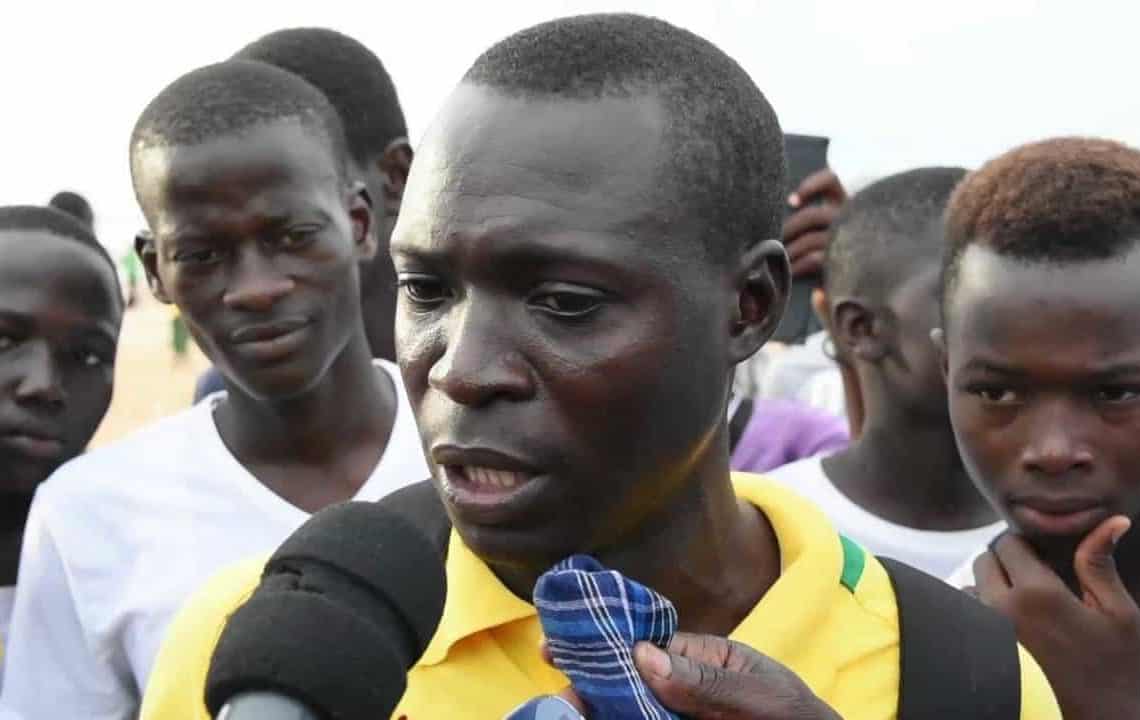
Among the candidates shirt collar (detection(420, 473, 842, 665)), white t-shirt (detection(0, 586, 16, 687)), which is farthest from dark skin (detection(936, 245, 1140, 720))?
white t-shirt (detection(0, 586, 16, 687))

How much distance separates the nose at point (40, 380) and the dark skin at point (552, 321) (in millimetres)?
2040

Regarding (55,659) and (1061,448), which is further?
(55,659)

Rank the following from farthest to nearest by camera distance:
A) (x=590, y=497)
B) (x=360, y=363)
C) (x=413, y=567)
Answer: (x=360, y=363) < (x=590, y=497) < (x=413, y=567)

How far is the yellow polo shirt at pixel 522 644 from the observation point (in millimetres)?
1934

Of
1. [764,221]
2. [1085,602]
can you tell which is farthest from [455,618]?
[1085,602]

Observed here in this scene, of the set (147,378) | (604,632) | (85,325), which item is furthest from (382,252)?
(147,378)

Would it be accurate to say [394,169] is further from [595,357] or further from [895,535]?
[595,357]

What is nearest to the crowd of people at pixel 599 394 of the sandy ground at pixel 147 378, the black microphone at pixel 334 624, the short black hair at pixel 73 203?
the black microphone at pixel 334 624

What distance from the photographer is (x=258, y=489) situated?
10.9 feet

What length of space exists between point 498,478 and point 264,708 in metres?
0.52

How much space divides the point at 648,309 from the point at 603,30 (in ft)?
1.20

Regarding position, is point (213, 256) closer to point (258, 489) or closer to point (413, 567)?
point (258, 489)

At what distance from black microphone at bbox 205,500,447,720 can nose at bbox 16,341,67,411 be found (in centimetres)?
230

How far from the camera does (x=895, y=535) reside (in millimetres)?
3764
